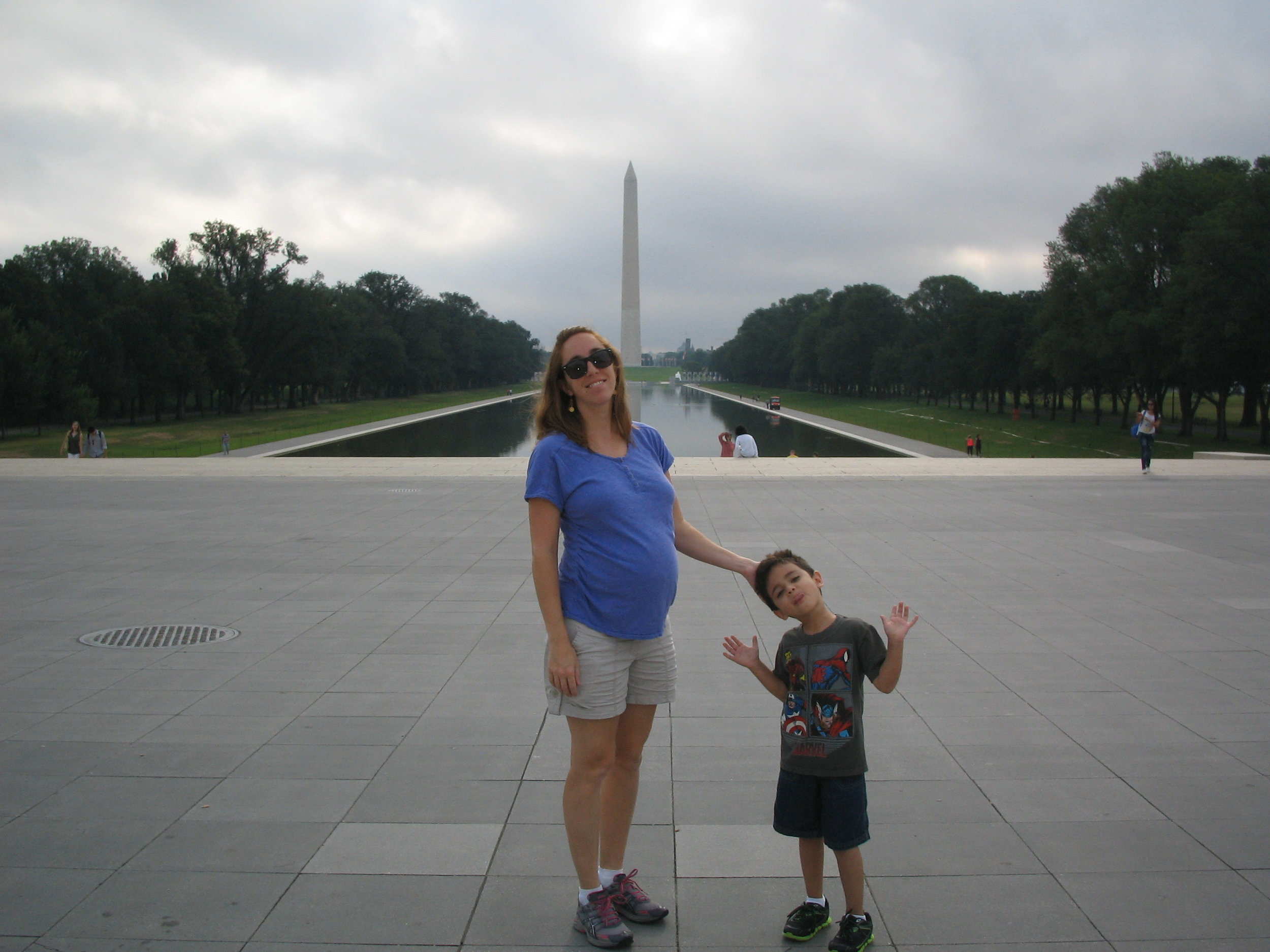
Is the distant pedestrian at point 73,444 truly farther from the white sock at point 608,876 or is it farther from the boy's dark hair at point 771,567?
the boy's dark hair at point 771,567

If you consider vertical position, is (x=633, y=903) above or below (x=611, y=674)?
below

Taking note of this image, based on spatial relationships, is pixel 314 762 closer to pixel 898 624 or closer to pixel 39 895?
pixel 39 895

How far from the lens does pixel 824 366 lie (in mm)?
107500

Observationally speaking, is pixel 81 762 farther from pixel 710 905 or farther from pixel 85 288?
pixel 85 288

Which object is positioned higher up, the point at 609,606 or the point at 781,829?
the point at 609,606

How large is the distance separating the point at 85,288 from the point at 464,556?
2351 inches

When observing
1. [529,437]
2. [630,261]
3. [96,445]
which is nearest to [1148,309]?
[630,261]

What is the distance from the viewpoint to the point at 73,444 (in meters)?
30.0

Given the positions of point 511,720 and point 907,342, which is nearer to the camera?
point 511,720

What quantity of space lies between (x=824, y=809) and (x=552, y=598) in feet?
3.32

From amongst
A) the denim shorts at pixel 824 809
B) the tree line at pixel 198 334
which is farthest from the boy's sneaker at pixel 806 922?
the tree line at pixel 198 334

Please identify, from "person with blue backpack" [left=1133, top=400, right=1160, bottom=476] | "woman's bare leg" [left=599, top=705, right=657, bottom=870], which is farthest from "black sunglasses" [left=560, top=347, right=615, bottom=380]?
"person with blue backpack" [left=1133, top=400, right=1160, bottom=476]

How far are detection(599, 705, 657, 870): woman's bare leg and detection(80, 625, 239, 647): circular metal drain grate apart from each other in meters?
4.48

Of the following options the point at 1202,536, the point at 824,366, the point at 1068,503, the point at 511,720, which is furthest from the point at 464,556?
the point at 824,366
